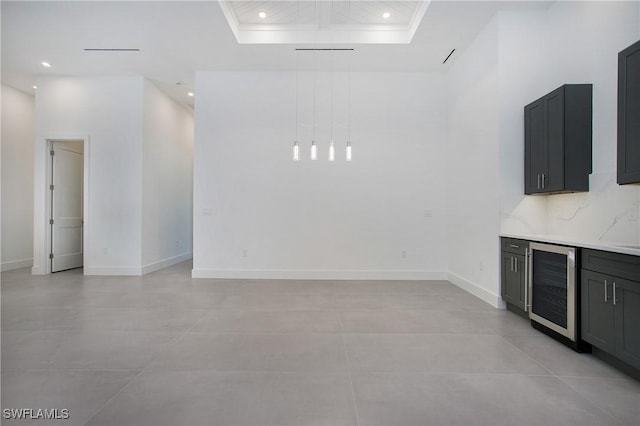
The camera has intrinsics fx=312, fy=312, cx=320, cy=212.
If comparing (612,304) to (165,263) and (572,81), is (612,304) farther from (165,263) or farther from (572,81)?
(165,263)

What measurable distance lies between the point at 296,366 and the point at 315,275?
3.19 meters

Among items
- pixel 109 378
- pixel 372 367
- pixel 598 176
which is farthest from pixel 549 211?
pixel 109 378

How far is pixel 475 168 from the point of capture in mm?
4402

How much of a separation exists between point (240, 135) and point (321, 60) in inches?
73.8

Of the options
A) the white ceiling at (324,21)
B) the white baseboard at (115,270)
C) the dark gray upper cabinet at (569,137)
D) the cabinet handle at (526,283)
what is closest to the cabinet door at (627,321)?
the cabinet handle at (526,283)

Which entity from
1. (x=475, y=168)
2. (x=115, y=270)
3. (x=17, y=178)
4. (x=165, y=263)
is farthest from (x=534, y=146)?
(x=17, y=178)

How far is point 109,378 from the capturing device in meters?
2.12

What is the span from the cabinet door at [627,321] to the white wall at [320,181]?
10.9ft

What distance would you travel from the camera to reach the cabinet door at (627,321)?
6.70 ft

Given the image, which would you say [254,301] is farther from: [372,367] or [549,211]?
[549,211]

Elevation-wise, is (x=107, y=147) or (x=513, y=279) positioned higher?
(x=107, y=147)

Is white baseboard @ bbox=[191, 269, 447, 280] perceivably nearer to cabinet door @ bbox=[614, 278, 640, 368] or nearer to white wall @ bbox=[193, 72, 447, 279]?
white wall @ bbox=[193, 72, 447, 279]

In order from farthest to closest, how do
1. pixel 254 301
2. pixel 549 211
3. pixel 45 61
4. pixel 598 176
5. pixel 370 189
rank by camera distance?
pixel 370 189
pixel 45 61
pixel 254 301
pixel 549 211
pixel 598 176

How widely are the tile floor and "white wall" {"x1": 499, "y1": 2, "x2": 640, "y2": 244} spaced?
1.20 meters
